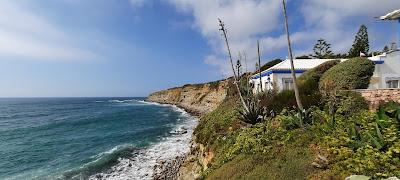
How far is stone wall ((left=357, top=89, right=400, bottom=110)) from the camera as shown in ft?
52.9

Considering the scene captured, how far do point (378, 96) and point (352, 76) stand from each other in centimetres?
386

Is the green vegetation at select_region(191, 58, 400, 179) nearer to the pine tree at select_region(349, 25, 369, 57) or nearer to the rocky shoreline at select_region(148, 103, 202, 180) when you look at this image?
the rocky shoreline at select_region(148, 103, 202, 180)

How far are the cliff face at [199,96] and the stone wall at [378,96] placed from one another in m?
51.3

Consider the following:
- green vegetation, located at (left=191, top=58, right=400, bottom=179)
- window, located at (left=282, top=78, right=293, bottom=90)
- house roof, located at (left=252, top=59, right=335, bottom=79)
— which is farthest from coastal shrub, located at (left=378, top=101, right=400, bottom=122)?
house roof, located at (left=252, top=59, right=335, bottom=79)

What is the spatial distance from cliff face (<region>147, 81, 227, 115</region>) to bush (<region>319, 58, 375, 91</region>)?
47451 millimetres

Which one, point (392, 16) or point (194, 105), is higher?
point (392, 16)

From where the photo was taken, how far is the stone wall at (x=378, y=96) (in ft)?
52.9

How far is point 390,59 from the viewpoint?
971 inches

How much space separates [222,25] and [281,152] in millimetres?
12106

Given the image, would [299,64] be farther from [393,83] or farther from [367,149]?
[367,149]

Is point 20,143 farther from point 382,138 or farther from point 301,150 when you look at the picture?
point 382,138

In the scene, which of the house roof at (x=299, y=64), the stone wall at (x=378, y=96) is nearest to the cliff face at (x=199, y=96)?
the house roof at (x=299, y=64)

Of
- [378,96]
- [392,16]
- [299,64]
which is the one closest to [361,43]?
[299,64]

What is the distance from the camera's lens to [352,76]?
20.3m
